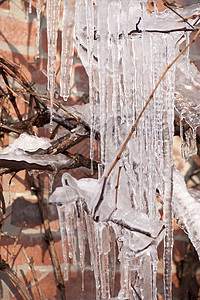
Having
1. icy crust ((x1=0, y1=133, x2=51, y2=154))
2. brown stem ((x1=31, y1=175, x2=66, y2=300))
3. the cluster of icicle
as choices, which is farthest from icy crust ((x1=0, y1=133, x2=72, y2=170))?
brown stem ((x1=31, y1=175, x2=66, y2=300))

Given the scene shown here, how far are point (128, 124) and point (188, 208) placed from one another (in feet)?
0.79

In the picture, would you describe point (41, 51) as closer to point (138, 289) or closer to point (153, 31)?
Result: point (153, 31)

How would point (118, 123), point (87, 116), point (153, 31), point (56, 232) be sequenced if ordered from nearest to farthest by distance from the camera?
point (153, 31), point (118, 123), point (87, 116), point (56, 232)

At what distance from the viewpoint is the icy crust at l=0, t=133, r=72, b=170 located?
97 centimetres

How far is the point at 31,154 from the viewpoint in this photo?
1.00 meters

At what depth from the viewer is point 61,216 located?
967 mm

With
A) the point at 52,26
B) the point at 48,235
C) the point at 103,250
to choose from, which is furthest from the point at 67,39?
the point at 48,235

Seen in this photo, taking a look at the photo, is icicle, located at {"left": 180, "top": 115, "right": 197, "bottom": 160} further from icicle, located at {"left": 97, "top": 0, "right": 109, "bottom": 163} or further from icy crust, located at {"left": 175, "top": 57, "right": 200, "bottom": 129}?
icicle, located at {"left": 97, "top": 0, "right": 109, "bottom": 163}

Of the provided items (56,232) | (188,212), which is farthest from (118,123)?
(56,232)

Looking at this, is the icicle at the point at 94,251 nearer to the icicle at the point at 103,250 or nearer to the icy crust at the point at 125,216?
the icicle at the point at 103,250

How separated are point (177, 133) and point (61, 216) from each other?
44cm

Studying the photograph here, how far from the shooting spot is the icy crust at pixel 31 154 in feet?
3.18

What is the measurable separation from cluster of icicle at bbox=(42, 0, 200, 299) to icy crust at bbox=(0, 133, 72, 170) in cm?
11

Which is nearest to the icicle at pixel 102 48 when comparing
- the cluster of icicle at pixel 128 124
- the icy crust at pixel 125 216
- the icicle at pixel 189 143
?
the cluster of icicle at pixel 128 124
